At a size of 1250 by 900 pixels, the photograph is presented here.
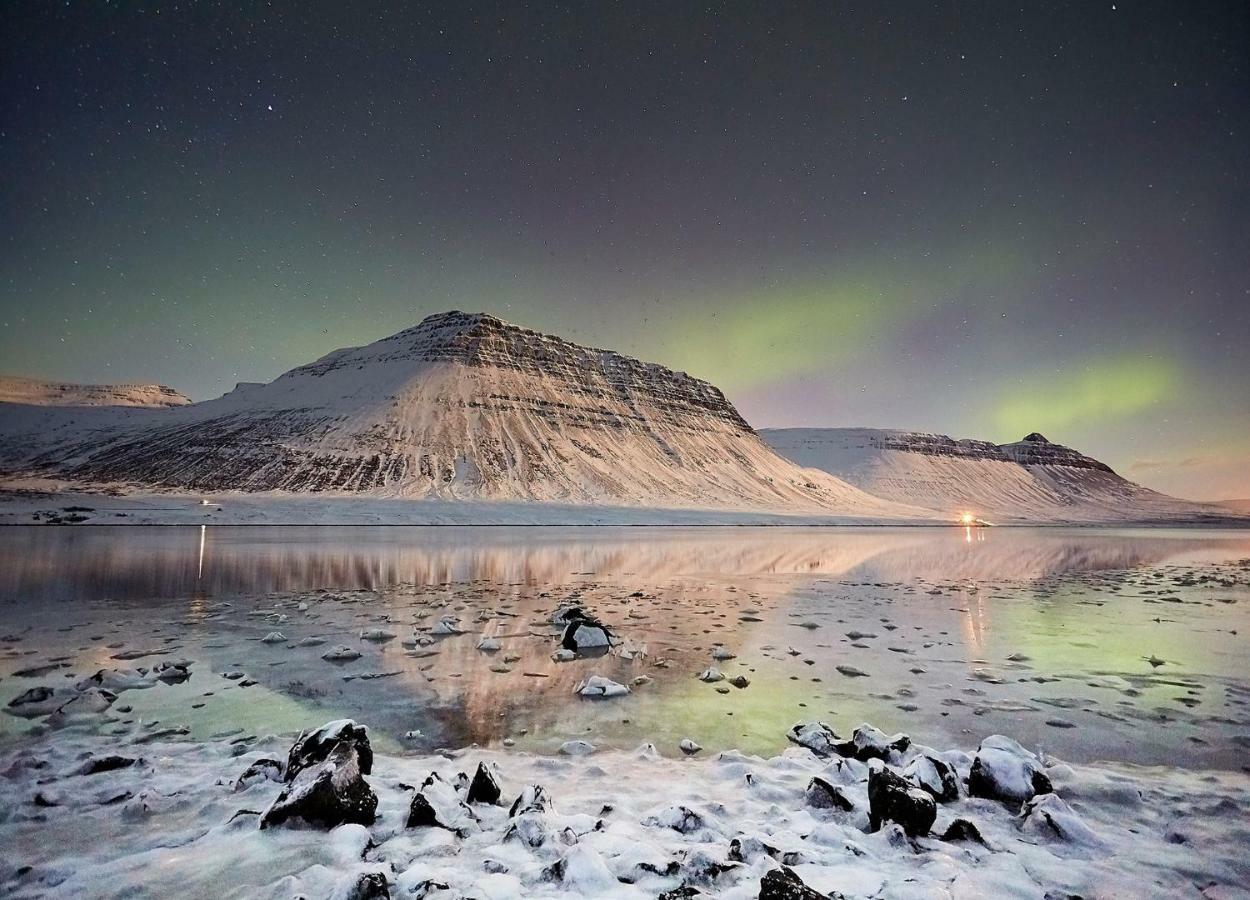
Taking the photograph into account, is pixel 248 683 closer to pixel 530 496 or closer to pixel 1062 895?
pixel 1062 895

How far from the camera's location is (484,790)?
4.89 m

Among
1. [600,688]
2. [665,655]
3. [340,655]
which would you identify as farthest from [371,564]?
[600,688]

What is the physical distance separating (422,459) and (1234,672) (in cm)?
10595

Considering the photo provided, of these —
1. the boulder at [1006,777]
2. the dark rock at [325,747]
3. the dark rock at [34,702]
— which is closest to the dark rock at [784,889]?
the boulder at [1006,777]

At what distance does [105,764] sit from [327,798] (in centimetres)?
276

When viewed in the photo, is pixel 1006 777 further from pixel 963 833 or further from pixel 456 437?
pixel 456 437

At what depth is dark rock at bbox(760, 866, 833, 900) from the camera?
3441mm

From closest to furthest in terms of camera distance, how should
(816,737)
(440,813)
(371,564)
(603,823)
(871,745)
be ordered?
(603,823) < (440,813) < (871,745) < (816,737) < (371,564)

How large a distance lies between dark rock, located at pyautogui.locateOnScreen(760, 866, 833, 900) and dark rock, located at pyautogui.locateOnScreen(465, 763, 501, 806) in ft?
7.66

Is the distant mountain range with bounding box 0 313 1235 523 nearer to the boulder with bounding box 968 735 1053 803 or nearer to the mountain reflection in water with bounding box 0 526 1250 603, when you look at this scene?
the mountain reflection in water with bounding box 0 526 1250 603

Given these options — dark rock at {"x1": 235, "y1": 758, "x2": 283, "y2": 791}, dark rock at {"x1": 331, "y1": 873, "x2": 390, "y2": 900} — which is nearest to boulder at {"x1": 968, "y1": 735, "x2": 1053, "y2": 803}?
dark rock at {"x1": 331, "y1": 873, "x2": 390, "y2": 900}

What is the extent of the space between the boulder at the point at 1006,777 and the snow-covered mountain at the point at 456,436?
9119cm

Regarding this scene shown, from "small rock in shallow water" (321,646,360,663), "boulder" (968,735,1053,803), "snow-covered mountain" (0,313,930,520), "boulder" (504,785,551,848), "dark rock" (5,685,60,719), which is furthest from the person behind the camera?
"snow-covered mountain" (0,313,930,520)

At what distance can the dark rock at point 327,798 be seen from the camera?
4.42m
